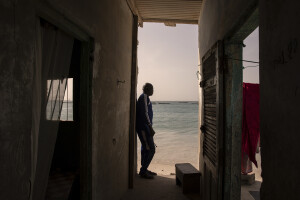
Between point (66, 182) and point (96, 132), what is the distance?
212 centimetres

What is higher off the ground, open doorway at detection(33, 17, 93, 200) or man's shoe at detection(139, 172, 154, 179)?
open doorway at detection(33, 17, 93, 200)

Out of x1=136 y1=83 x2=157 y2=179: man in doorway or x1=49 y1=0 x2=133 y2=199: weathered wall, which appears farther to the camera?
x1=136 y1=83 x2=157 y2=179: man in doorway

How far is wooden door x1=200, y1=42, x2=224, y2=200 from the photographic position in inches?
108

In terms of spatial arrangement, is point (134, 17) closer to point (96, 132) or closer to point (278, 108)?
point (96, 132)

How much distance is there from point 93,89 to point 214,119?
1.70 meters

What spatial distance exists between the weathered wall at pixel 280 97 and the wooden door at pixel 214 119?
45.8 inches

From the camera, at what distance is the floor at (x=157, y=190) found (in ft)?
15.2

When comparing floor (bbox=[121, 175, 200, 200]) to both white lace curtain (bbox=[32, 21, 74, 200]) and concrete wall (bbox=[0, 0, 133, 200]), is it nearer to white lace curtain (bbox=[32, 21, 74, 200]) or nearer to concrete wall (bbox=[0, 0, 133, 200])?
concrete wall (bbox=[0, 0, 133, 200])

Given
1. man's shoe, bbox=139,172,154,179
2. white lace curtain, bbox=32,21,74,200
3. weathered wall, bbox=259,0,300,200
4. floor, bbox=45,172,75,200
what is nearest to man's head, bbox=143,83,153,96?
man's shoe, bbox=139,172,154,179

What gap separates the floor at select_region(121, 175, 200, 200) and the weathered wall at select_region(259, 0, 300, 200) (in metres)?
3.39

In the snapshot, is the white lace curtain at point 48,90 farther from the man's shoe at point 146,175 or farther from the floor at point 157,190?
the man's shoe at point 146,175

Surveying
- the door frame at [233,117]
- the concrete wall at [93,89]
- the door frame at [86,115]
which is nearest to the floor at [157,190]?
the concrete wall at [93,89]

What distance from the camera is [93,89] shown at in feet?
8.87

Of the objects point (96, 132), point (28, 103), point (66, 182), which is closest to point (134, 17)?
point (96, 132)
